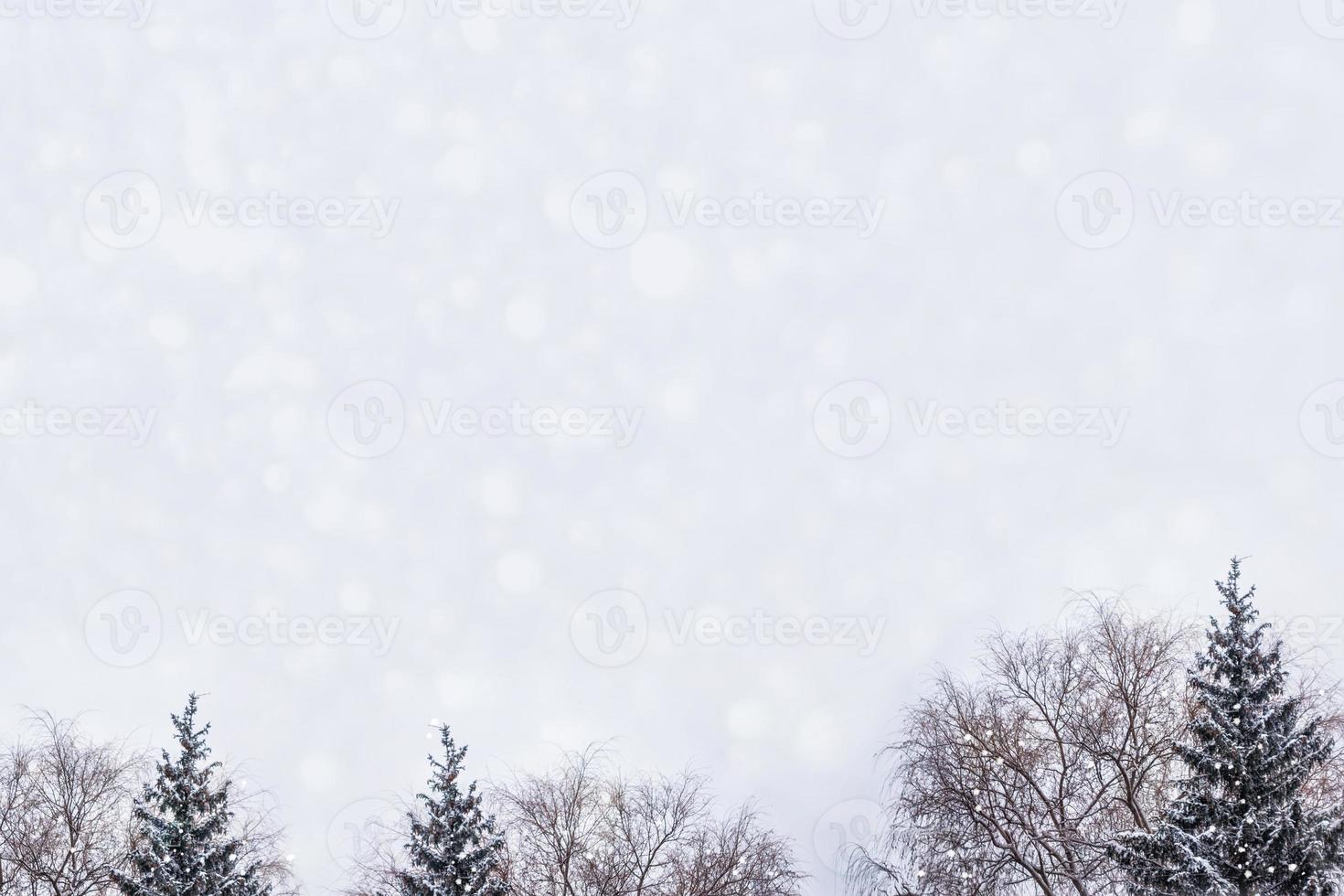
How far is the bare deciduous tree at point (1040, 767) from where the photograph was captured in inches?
749

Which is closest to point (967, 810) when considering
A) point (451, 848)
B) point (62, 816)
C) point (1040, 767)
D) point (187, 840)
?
point (1040, 767)

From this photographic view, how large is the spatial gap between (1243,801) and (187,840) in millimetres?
16190

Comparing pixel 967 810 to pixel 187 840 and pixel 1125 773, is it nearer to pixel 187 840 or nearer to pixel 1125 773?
pixel 1125 773

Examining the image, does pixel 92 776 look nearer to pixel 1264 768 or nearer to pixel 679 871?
pixel 679 871

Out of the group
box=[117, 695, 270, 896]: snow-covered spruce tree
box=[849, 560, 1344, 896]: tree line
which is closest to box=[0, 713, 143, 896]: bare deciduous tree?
box=[117, 695, 270, 896]: snow-covered spruce tree

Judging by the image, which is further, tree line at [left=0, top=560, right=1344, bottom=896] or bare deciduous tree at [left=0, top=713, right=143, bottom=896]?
bare deciduous tree at [left=0, top=713, right=143, bottom=896]

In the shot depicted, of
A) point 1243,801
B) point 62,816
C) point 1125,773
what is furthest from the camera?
point 62,816

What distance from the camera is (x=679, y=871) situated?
77.8 ft

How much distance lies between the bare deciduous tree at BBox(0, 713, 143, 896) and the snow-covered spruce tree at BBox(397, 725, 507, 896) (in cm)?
900

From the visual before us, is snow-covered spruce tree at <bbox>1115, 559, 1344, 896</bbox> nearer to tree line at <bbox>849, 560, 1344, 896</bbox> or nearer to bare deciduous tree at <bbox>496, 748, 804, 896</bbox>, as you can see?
tree line at <bbox>849, 560, 1344, 896</bbox>

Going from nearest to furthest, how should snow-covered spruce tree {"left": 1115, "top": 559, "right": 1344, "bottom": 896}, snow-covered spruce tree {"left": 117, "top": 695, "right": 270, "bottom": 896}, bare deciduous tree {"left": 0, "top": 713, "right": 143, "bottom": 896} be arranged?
snow-covered spruce tree {"left": 1115, "top": 559, "right": 1344, "bottom": 896} → snow-covered spruce tree {"left": 117, "top": 695, "right": 270, "bottom": 896} → bare deciduous tree {"left": 0, "top": 713, "right": 143, "bottom": 896}

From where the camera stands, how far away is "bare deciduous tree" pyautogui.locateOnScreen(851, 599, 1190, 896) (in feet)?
62.4

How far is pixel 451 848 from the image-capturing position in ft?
56.9

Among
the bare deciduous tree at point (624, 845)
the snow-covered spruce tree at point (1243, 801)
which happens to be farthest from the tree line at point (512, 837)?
the snow-covered spruce tree at point (1243, 801)
